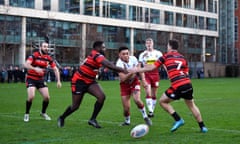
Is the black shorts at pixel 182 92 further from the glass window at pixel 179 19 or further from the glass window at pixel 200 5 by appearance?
the glass window at pixel 200 5

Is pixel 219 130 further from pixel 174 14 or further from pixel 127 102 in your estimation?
pixel 174 14

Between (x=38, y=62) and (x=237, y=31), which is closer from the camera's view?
(x=38, y=62)

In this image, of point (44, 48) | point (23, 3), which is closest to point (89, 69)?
point (44, 48)

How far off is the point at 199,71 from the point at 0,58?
3427 cm

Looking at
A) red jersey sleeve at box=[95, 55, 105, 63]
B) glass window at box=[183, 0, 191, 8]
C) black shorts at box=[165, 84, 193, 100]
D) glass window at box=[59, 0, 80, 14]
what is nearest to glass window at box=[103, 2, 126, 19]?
glass window at box=[59, 0, 80, 14]

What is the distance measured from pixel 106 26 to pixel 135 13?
7342mm

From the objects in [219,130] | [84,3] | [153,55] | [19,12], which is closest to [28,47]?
[19,12]

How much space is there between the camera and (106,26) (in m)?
71.9

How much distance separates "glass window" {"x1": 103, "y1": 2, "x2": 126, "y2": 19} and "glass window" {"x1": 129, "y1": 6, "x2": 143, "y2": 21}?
1740 millimetres

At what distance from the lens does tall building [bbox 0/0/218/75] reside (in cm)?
6062

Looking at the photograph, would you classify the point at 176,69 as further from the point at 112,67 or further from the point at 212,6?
the point at 212,6

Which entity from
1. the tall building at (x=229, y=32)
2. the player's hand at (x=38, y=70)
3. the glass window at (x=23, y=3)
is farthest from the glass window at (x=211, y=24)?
the player's hand at (x=38, y=70)

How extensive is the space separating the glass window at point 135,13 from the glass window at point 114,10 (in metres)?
1.74

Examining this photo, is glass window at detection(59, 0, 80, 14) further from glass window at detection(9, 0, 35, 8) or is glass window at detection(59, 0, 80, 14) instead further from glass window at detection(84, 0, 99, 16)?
glass window at detection(9, 0, 35, 8)
